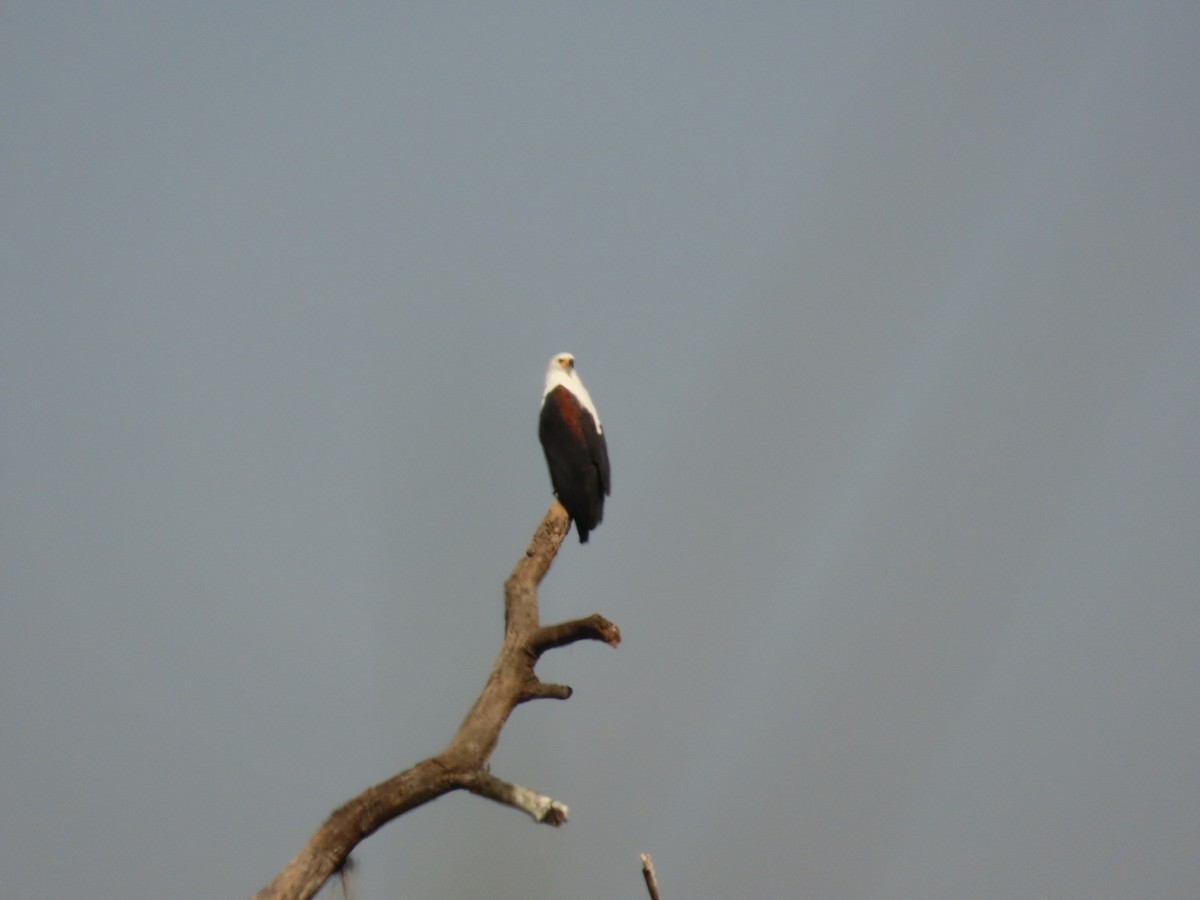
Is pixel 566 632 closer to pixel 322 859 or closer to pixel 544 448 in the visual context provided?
pixel 322 859

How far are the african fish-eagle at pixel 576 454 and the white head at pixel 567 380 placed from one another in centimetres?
2

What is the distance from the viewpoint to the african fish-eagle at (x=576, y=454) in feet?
27.7

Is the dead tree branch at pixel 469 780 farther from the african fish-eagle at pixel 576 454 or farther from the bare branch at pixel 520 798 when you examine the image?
the african fish-eagle at pixel 576 454

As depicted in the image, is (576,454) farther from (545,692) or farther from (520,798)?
(520,798)

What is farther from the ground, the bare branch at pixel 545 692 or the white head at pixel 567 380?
the white head at pixel 567 380

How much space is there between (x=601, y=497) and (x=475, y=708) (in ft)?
10.8

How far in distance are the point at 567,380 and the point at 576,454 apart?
1.15 m

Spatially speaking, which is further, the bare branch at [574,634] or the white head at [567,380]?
the white head at [567,380]

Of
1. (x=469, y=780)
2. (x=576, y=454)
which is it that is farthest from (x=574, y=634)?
(x=576, y=454)

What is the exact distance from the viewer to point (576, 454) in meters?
8.58

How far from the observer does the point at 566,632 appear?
554 centimetres

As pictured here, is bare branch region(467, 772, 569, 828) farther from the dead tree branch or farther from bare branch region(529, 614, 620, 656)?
bare branch region(529, 614, 620, 656)

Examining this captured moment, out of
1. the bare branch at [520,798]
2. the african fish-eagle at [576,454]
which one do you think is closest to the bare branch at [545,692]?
the bare branch at [520,798]

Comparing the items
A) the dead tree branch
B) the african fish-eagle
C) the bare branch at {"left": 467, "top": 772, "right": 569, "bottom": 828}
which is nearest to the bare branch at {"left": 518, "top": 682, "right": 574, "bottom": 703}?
the dead tree branch
